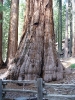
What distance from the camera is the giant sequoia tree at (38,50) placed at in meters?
11.5

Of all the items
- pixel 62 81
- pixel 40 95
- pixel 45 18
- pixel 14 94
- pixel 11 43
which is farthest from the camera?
pixel 11 43

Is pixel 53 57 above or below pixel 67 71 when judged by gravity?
above

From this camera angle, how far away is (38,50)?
1178cm

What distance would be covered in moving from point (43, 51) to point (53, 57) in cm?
60

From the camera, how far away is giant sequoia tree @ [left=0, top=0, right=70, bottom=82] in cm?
1152

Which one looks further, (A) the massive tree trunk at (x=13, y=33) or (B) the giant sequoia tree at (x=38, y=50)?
(A) the massive tree trunk at (x=13, y=33)

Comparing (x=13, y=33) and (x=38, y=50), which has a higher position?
(x=13, y=33)

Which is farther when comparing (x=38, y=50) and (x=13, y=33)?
(x=13, y=33)

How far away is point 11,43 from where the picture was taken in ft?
57.0

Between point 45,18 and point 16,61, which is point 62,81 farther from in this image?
point 45,18

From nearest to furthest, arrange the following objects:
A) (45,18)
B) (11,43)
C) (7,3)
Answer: (45,18) → (11,43) → (7,3)

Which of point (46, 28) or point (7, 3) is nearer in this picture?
point (46, 28)

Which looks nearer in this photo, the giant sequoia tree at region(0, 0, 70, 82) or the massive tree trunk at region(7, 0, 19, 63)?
the giant sequoia tree at region(0, 0, 70, 82)

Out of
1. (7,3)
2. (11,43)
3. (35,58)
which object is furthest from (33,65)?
(7,3)
